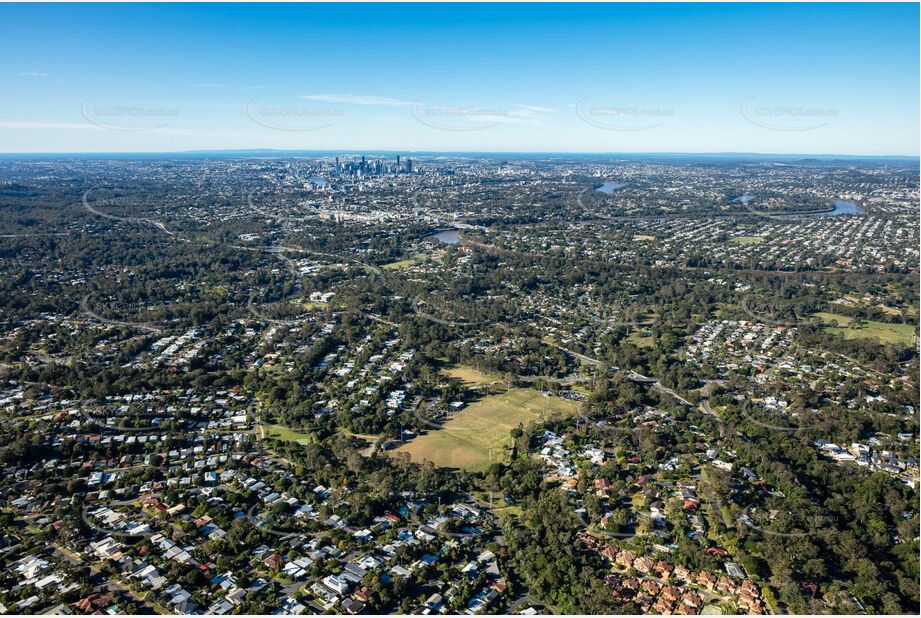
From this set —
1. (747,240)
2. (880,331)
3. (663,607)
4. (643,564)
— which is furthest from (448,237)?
(663,607)

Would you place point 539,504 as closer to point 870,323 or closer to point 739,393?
point 739,393

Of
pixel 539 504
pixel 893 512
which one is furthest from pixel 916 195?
pixel 539 504

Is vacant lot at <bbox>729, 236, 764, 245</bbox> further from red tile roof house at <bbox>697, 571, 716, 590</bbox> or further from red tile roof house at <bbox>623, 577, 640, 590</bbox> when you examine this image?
red tile roof house at <bbox>623, 577, 640, 590</bbox>

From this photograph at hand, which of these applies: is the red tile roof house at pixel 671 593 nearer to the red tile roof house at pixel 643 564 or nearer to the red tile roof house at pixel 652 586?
the red tile roof house at pixel 652 586

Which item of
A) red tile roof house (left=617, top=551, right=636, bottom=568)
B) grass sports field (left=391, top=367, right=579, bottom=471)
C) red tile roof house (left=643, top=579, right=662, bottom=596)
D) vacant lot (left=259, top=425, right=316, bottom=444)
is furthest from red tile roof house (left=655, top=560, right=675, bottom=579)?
vacant lot (left=259, top=425, right=316, bottom=444)

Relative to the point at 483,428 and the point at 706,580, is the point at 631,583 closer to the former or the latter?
the point at 706,580

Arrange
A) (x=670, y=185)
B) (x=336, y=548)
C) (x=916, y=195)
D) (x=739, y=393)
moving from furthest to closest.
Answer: (x=670, y=185) → (x=916, y=195) → (x=739, y=393) → (x=336, y=548)
